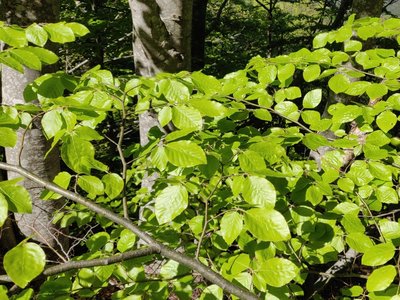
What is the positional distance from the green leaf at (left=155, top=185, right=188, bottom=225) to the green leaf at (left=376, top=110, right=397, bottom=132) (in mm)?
1001

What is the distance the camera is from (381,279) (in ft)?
2.96

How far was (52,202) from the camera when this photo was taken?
2568mm

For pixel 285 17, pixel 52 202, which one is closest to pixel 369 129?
pixel 52 202

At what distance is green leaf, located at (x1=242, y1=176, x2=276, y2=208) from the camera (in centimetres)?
87

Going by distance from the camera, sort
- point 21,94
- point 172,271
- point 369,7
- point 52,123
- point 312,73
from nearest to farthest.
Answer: point 52,123
point 172,271
point 312,73
point 21,94
point 369,7

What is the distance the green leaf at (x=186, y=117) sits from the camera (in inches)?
40.8

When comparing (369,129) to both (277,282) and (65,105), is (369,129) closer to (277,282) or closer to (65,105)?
(277,282)

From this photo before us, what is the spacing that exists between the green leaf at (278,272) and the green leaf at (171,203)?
29cm

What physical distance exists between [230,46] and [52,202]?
5.62 m

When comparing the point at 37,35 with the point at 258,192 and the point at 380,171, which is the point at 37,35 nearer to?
the point at 258,192

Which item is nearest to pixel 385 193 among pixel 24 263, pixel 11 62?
pixel 24 263

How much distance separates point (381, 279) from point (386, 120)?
810 millimetres

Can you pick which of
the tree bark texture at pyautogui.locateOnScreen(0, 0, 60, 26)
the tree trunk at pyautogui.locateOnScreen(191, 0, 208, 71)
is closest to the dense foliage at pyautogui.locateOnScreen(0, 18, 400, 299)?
the tree bark texture at pyautogui.locateOnScreen(0, 0, 60, 26)

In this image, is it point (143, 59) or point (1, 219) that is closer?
point (1, 219)
